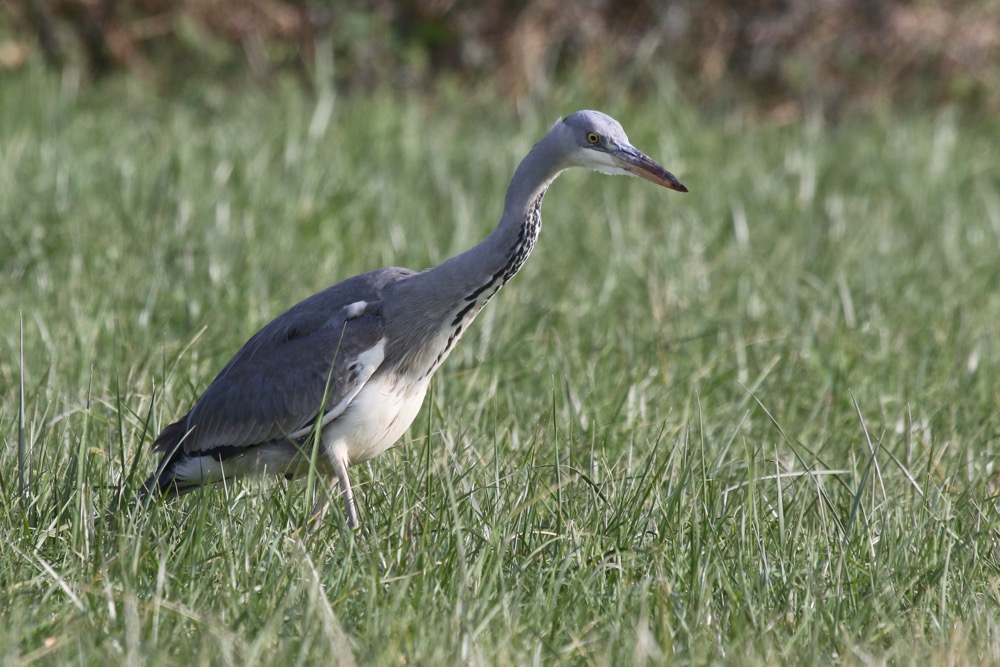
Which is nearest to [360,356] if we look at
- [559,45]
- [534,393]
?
[534,393]

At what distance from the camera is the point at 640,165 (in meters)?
4.22

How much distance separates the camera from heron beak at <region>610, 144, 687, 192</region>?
4.19 metres

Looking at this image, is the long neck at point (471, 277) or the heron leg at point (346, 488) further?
the long neck at point (471, 277)

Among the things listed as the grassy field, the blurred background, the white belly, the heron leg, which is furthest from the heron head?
the blurred background

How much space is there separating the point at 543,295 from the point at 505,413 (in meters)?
1.48

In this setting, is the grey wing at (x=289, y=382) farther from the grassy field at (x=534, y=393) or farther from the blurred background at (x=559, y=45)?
the blurred background at (x=559, y=45)

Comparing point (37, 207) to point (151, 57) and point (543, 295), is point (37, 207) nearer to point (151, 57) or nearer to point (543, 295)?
point (543, 295)

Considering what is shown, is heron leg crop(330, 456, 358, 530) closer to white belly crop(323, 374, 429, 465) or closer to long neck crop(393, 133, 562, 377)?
white belly crop(323, 374, 429, 465)

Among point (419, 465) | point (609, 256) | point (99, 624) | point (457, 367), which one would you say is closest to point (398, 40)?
point (609, 256)

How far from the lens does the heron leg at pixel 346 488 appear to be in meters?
3.91

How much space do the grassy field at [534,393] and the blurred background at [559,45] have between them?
1.70 metres

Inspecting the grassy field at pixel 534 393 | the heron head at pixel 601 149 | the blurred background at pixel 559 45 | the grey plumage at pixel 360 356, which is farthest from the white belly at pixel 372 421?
the blurred background at pixel 559 45

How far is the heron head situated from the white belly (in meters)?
0.88

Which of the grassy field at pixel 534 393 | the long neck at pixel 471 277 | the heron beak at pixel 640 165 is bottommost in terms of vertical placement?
the grassy field at pixel 534 393
